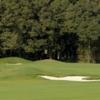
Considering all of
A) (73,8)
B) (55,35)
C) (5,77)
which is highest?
(73,8)

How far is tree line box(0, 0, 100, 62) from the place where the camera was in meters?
51.8

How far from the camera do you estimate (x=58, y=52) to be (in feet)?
202

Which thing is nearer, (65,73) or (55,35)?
(65,73)

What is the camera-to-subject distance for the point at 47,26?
53.4 meters

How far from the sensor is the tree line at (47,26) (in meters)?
51.8

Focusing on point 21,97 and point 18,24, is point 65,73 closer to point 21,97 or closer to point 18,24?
point 21,97

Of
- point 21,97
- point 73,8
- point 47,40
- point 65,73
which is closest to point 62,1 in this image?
point 73,8

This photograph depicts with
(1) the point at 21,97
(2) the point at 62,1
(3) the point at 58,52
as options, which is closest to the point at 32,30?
(2) the point at 62,1

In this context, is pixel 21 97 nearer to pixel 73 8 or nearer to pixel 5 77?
pixel 5 77

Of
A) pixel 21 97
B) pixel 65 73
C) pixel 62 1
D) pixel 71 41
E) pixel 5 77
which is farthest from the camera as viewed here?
pixel 71 41

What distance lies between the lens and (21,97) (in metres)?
13.3

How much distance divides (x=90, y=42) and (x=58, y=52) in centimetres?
486

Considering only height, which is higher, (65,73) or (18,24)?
(18,24)

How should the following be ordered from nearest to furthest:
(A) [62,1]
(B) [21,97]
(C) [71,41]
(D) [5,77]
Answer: (B) [21,97], (D) [5,77], (A) [62,1], (C) [71,41]
